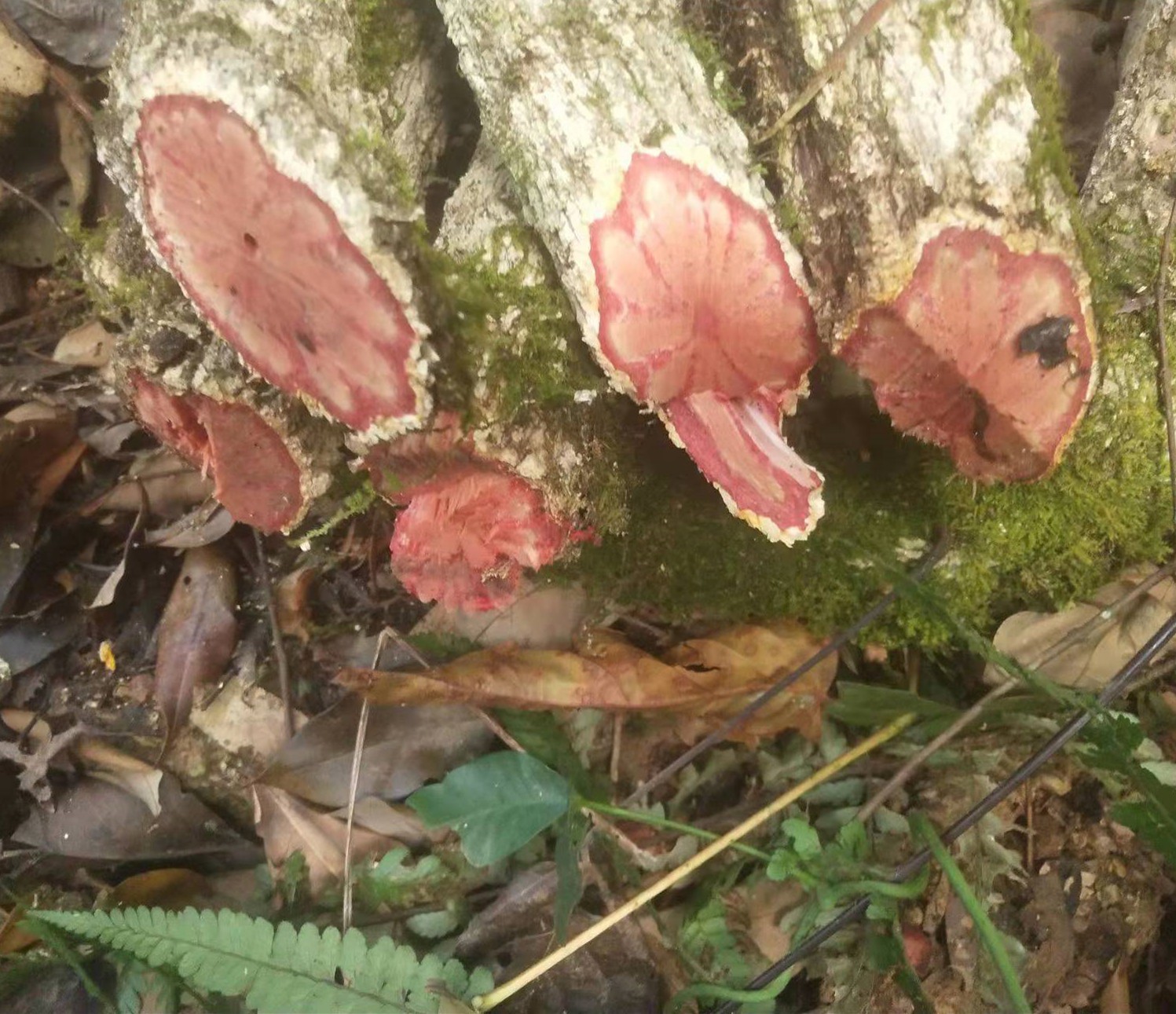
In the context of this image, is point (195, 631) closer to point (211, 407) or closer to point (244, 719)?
point (244, 719)

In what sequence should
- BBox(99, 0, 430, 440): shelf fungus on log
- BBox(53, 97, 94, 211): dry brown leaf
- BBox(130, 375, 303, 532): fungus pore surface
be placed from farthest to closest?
BBox(53, 97, 94, 211): dry brown leaf, BBox(130, 375, 303, 532): fungus pore surface, BBox(99, 0, 430, 440): shelf fungus on log

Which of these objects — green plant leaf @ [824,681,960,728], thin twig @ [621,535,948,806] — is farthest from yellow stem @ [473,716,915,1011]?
thin twig @ [621,535,948,806]

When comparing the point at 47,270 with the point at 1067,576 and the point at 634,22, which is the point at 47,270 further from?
the point at 1067,576

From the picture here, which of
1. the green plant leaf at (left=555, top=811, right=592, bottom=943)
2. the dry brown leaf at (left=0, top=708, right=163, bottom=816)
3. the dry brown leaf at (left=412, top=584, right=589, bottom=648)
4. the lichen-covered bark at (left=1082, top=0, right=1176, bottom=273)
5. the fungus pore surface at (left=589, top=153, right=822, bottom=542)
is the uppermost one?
the lichen-covered bark at (left=1082, top=0, right=1176, bottom=273)

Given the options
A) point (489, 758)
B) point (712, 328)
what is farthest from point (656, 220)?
point (489, 758)

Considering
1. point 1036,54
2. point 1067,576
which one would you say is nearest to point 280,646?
point 1067,576

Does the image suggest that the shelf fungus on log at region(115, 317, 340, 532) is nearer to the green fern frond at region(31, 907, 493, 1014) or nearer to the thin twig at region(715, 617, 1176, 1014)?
the green fern frond at region(31, 907, 493, 1014)

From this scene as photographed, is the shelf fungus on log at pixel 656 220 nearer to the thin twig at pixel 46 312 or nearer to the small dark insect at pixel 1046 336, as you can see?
the small dark insect at pixel 1046 336
